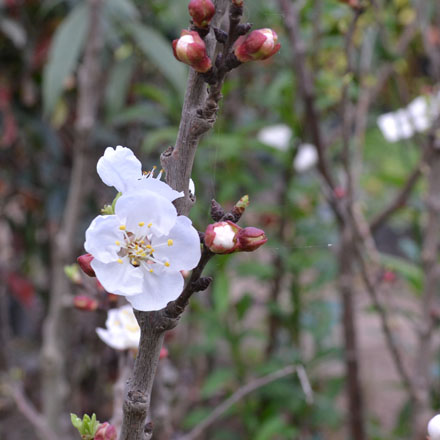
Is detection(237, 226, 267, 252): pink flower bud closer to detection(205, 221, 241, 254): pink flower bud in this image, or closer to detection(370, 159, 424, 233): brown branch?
detection(205, 221, 241, 254): pink flower bud

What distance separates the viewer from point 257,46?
44cm

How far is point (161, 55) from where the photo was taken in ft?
4.56

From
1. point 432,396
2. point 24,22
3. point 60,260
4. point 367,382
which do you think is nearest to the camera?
point 60,260

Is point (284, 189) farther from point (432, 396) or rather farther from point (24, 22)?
point (24, 22)

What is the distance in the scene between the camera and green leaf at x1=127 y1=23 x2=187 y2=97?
4.47 ft

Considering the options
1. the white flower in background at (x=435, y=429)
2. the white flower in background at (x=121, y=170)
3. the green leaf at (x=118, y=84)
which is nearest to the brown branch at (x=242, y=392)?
the white flower in background at (x=435, y=429)

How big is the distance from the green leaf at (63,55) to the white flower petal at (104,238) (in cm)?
89

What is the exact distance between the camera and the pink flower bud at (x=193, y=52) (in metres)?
0.40

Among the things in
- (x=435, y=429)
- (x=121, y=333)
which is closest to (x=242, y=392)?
(x=121, y=333)

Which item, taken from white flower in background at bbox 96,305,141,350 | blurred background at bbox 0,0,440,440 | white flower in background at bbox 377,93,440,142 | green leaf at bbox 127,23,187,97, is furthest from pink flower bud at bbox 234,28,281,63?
green leaf at bbox 127,23,187,97

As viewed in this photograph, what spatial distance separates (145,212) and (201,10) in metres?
0.16

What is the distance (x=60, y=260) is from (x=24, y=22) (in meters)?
0.93

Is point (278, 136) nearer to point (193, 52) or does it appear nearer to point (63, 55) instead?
point (63, 55)

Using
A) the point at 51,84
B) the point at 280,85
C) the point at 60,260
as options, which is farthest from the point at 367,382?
the point at 51,84
